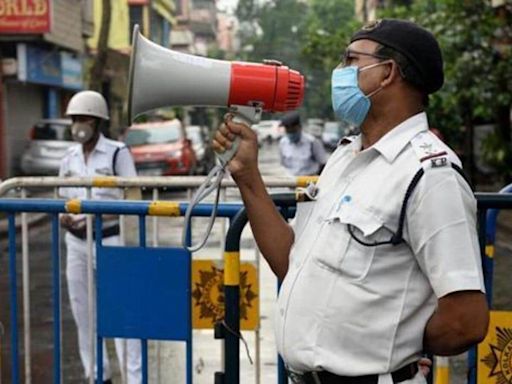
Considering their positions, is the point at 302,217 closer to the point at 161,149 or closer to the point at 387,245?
the point at 387,245

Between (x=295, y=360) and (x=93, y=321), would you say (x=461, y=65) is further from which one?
(x=295, y=360)

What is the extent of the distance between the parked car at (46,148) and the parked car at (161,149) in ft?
4.96

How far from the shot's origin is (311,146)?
9.26 meters

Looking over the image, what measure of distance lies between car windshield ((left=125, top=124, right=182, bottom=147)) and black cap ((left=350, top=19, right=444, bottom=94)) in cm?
1986

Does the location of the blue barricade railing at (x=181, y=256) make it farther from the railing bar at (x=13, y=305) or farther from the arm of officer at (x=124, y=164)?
the arm of officer at (x=124, y=164)

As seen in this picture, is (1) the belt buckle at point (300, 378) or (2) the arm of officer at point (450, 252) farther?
(1) the belt buckle at point (300, 378)

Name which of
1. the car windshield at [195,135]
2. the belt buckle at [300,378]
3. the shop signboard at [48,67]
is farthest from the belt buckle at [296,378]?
the car windshield at [195,135]

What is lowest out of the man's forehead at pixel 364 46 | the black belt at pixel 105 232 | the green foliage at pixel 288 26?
the black belt at pixel 105 232

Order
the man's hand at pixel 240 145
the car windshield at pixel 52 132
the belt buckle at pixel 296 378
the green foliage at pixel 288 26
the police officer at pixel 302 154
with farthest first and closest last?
the green foliage at pixel 288 26 < the car windshield at pixel 52 132 < the police officer at pixel 302 154 < the man's hand at pixel 240 145 < the belt buckle at pixel 296 378

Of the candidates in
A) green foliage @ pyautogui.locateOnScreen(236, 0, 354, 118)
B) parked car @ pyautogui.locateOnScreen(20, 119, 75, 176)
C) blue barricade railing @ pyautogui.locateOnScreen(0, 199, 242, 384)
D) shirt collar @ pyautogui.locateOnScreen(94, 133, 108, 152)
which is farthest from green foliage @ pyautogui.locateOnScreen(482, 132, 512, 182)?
green foliage @ pyautogui.locateOnScreen(236, 0, 354, 118)

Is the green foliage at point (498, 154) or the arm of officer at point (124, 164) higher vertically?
the arm of officer at point (124, 164)

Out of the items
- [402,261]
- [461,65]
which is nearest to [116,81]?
[461,65]

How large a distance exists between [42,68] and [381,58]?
24.1 m

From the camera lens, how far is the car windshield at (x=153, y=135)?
22250 millimetres
